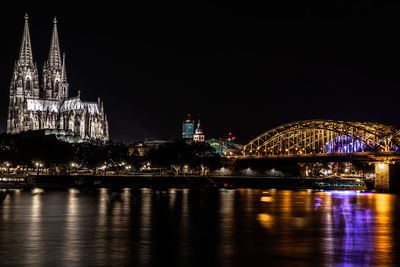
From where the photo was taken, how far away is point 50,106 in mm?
186500

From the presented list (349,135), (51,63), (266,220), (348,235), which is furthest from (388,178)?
(51,63)

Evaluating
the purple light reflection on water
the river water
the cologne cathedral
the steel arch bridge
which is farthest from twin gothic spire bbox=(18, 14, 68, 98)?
the purple light reflection on water

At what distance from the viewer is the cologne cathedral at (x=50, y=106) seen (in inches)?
7126

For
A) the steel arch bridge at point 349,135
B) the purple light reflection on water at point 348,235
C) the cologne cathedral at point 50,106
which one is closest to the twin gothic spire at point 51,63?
the cologne cathedral at point 50,106

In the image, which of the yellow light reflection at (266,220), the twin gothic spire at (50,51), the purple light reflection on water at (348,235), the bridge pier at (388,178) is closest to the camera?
the purple light reflection on water at (348,235)

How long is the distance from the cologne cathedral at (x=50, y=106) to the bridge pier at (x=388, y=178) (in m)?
111

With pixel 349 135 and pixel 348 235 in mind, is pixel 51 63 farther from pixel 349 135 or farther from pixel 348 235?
pixel 348 235

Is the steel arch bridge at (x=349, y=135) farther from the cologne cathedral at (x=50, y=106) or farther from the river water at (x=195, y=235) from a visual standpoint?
the cologne cathedral at (x=50, y=106)

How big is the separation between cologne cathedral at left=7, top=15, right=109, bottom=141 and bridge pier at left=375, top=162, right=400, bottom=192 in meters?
Answer: 111

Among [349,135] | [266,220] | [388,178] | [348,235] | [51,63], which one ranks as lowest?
[348,235]

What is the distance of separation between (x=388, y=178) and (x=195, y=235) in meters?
54.4

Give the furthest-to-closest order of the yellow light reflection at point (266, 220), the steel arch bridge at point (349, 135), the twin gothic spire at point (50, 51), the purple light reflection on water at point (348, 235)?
the twin gothic spire at point (50, 51)
the steel arch bridge at point (349, 135)
the yellow light reflection at point (266, 220)
the purple light reflection on water at point (348, 235)

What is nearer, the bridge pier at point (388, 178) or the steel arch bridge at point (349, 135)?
the bridge pier at point (388, 178)

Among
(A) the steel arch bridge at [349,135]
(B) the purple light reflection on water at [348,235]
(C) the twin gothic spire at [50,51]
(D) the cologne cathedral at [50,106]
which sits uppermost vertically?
(C) the twin gothic spire at [50,51]
